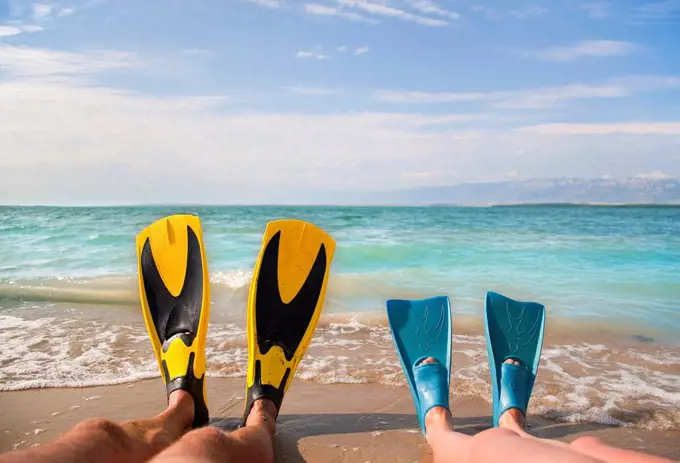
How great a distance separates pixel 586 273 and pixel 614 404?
4631 mm

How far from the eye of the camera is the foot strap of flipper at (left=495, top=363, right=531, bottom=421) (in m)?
2.23

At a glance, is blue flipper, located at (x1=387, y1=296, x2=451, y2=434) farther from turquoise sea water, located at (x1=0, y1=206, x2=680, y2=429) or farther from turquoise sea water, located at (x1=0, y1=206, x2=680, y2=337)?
turquoise sea water, located at (x1=0, y1=206, x2=680, y2=337)

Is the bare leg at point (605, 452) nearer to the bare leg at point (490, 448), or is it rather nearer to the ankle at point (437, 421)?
the bare leg at point (490, 448)

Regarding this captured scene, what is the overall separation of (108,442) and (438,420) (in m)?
1.18

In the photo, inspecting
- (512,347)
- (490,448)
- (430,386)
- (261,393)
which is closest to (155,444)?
(261,393)

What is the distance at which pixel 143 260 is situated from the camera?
2.70 m

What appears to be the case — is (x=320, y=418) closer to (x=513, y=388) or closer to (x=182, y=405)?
(x=182, y=405)

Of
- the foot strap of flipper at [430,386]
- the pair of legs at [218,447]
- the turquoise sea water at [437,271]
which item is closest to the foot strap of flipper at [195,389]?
the pair of legs at [218,447]

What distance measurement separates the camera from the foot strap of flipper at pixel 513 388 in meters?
2.23

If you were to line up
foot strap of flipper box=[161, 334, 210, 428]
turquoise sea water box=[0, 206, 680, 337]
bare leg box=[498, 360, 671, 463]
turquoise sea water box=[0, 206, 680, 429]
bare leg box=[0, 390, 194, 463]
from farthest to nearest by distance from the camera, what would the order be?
turquoise sea water box=[0, 206, 680, 337] → turquoise sea water box=[0, 206, 680, 429] → foot strap of flipper box=[161, 334, 210, 428] → bare leg box=[498, 360, 671, 463] → bare leg box=[0, 390, 194, 463]

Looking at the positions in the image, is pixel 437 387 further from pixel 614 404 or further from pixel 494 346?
pixel 614 404

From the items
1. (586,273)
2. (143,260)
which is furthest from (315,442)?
(586,273)

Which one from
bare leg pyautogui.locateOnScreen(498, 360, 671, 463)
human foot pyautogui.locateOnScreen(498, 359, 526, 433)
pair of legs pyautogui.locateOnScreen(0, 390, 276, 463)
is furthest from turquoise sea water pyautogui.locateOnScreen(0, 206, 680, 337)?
bare leg pyautogui.locateOnScreen(498, 360, 671, 463)

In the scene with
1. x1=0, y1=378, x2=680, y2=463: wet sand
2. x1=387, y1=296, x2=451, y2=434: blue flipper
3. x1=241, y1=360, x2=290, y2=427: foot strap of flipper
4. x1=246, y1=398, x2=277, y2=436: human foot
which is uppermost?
x1=387, y1=296, x2=451, y2=434: blue flipper
